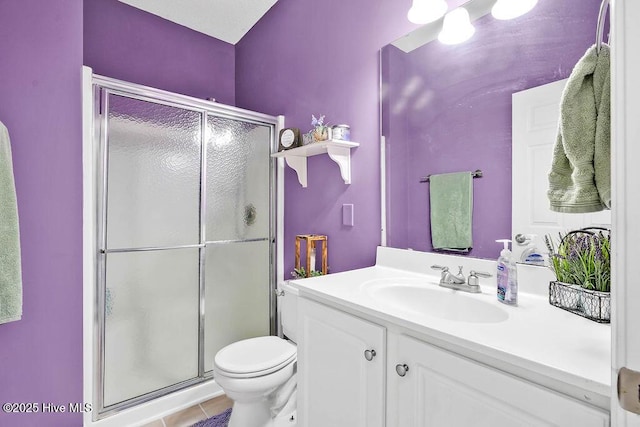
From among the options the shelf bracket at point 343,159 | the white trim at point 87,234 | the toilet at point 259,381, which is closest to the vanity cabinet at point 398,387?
the toilet at point 259,381

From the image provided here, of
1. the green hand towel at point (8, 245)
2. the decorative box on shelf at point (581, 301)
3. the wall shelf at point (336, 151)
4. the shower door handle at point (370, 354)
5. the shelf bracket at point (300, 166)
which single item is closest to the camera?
the decorative box on shelf at point (581, 301)

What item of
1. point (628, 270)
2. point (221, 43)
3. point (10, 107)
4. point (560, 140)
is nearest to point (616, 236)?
point (628, 270)

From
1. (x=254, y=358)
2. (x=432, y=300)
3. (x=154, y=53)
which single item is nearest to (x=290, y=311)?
(x=254, y=358)

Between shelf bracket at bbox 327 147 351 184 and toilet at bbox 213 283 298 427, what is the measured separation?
0.98 meters

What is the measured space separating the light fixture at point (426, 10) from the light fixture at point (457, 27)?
42mm

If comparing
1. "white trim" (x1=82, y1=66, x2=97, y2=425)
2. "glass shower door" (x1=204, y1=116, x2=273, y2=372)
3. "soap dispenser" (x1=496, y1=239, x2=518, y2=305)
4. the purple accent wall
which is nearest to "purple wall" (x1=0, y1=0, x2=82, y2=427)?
"white trim" (x1=82, y1=66, x2=97, y2=425)

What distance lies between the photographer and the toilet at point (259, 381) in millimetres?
1430

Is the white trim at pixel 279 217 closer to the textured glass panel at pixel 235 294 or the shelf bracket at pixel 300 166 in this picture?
the textured glass panel at pixel 235 294

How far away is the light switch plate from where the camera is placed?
1.70 meters

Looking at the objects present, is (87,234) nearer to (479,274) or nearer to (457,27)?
(479,274)

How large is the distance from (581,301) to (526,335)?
25cm

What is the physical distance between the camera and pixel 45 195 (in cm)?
142

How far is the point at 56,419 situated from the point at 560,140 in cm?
230

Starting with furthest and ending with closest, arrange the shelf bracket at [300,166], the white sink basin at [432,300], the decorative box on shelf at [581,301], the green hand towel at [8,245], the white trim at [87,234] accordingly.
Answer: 1. the shelf bracket at [300,166]
2. the white trim at [87,234]
3. the green hand towel at [8,245]
4. the white sink basin at [432,300]
5. the decorative box on shelf at [581,301]
